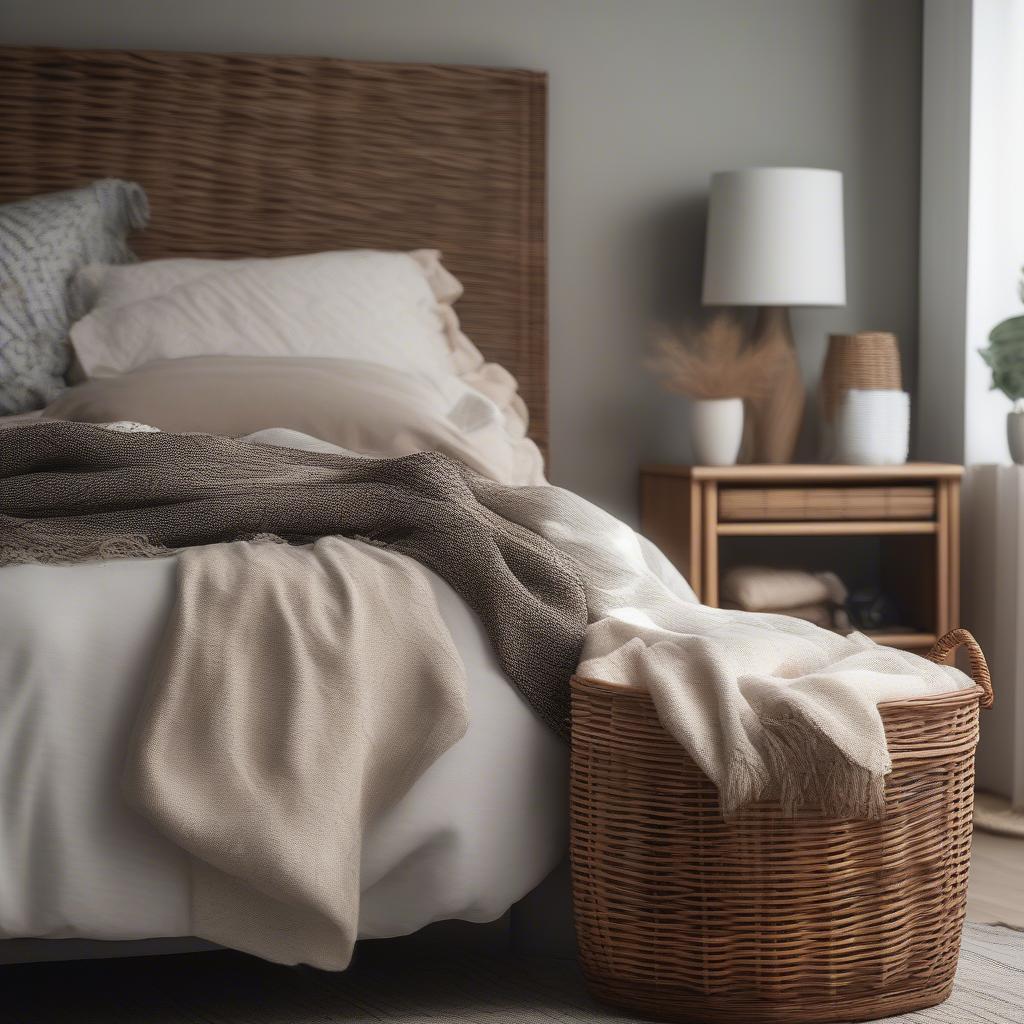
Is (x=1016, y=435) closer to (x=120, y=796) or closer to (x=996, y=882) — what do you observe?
(x=996, y=882)

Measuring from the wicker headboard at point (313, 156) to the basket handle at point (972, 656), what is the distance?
1718 millimetres

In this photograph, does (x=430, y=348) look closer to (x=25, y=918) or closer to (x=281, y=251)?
(x=281, y=251)

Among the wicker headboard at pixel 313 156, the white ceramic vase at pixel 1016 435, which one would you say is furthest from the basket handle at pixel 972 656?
the wicker headboard at pixel 313 156

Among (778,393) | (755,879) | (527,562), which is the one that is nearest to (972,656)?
(755,879)

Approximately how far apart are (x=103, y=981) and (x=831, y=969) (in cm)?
Answer: 96

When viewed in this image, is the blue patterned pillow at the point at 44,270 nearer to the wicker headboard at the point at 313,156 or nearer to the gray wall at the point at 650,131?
the wicker headboard at the point at 313,156

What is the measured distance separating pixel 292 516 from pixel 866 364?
1937 mm

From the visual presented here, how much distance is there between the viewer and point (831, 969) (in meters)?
1.60

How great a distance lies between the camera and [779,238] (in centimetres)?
331

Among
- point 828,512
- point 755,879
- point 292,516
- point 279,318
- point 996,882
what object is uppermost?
point 279,318

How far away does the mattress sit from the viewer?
1.55 meters

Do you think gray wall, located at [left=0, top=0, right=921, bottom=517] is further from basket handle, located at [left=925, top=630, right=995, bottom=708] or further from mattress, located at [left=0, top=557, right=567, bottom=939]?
mattress, located at [left=0, top=557, right=567, bottom=939]

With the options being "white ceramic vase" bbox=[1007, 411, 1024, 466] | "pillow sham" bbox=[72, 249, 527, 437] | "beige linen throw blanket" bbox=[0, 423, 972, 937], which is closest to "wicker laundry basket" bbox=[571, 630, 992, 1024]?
"beige linen throw blanket" bbox=[0, 423, 972, 937]

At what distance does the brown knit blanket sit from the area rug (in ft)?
1.17
